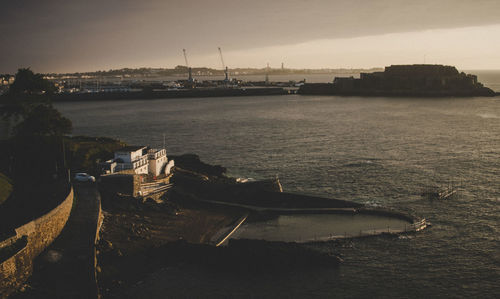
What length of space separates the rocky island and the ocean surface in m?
37.4

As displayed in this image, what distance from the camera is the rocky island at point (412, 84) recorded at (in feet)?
357

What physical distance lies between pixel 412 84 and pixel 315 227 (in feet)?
337

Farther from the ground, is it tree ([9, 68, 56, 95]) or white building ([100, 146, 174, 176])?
tree ([9, 68, 56, 95])

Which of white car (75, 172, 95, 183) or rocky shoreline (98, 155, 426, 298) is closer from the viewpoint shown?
rocky shoreline (98, 155, 426, 298)

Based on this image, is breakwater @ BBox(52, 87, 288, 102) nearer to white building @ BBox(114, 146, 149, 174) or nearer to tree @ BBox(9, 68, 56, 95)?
tree @ BBox(9, 68, 56, 95)

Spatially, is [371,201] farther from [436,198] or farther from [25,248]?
[25,248]

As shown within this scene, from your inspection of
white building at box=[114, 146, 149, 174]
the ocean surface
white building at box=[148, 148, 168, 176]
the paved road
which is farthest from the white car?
the ocean surface

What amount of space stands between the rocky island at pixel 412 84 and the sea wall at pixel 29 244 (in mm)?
106165

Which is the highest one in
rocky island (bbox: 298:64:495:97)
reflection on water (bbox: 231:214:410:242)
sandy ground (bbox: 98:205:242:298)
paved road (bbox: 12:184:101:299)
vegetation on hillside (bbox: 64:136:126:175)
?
rocky island (bbox: 298:64:495:97)

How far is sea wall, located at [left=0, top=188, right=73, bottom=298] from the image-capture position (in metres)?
11.6

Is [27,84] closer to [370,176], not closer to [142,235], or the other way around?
[142,235]

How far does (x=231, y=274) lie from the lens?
1577 cm

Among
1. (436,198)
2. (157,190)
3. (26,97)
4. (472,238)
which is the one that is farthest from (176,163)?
(472,238)

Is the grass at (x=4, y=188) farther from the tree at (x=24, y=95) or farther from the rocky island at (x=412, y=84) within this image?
the rocky island at (x=412, y=84)
